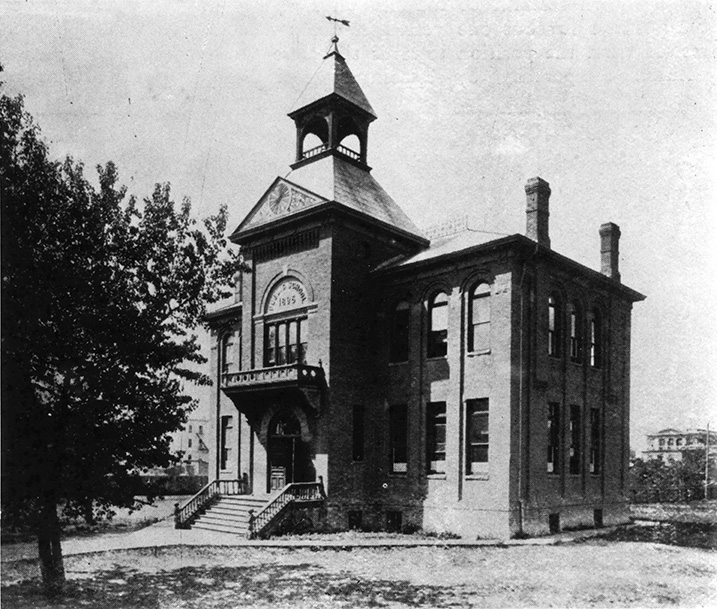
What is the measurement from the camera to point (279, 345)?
93.7 ft

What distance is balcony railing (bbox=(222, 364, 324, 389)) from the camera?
25.4 metres

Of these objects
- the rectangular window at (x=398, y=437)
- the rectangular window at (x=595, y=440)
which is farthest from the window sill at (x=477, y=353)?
the rectangular window at (x=595, y=440)

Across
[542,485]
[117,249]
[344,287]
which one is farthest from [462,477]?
[117,249]

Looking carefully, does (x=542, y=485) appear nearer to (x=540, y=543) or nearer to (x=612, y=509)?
(x=540, y=543)

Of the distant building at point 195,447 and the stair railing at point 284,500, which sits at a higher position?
the stair railing at point 284,500

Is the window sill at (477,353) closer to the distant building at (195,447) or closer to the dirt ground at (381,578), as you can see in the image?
the dirt ground at (381,578)

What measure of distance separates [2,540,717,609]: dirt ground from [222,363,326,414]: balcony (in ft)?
21.7

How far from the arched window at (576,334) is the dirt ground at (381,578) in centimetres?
859

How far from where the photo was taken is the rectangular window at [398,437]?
26.3 metres

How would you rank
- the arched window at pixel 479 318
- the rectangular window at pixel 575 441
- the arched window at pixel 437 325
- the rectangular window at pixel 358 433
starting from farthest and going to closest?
the rectangular window at pixel 358 433 → the rectangular window at pixel 575 441 → the arched window at pixel 437 325 → the arched window at pixel 479 318

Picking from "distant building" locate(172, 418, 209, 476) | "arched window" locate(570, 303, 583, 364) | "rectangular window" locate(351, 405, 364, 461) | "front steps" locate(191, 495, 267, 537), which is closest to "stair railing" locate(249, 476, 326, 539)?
"front steps" locate(191, 495, 267, 537)

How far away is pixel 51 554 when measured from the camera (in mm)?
13570

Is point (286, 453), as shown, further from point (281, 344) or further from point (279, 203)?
point (279, 203)

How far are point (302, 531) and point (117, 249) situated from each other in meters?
13.8
